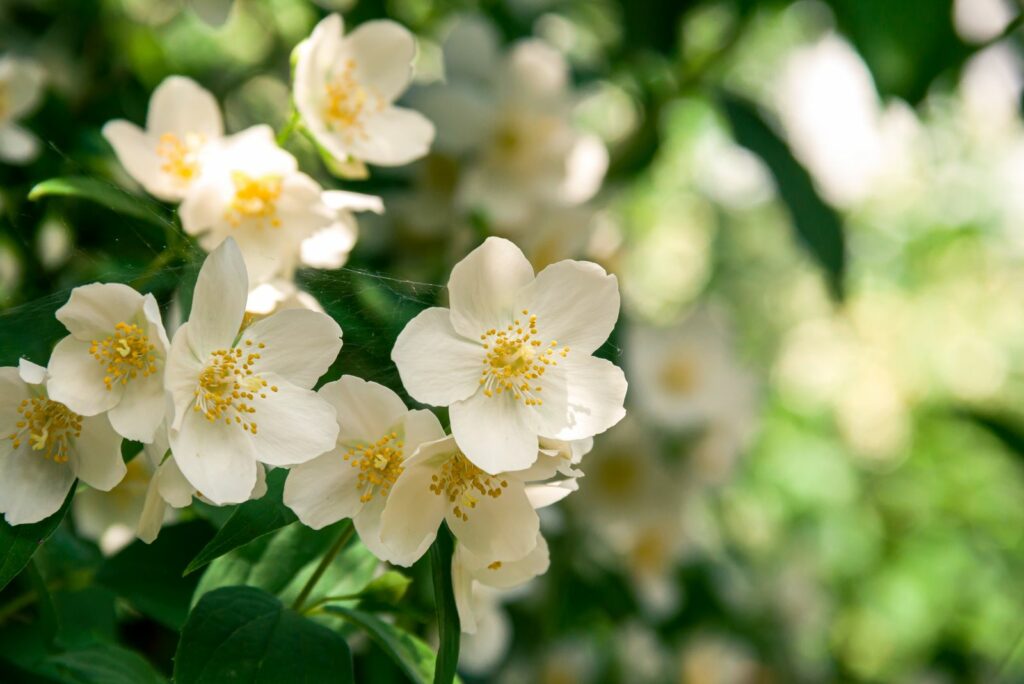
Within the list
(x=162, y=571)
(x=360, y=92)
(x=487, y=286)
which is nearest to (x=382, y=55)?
(x=360, y=92)

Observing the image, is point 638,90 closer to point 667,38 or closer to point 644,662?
point 667,38

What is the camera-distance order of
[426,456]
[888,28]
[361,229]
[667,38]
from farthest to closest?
[667,38] → [361,229] → [888,28] → [426,456]

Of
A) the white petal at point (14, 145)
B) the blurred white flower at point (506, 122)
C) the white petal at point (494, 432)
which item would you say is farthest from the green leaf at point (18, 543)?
the blurred white flower at point (506, 122)

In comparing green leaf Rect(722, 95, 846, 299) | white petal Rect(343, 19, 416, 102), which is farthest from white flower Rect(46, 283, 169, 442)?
green leaf Rect(722, 95, 846, 299)

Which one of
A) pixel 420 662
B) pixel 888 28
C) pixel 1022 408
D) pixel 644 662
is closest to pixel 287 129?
pixel 420 662

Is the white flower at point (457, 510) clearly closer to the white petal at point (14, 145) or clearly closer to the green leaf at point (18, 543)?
the green leaf at point (18, 543)

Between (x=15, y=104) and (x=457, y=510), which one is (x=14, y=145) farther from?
(x=457, y=510)

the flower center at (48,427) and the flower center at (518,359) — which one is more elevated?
the flower center at (518,359)
